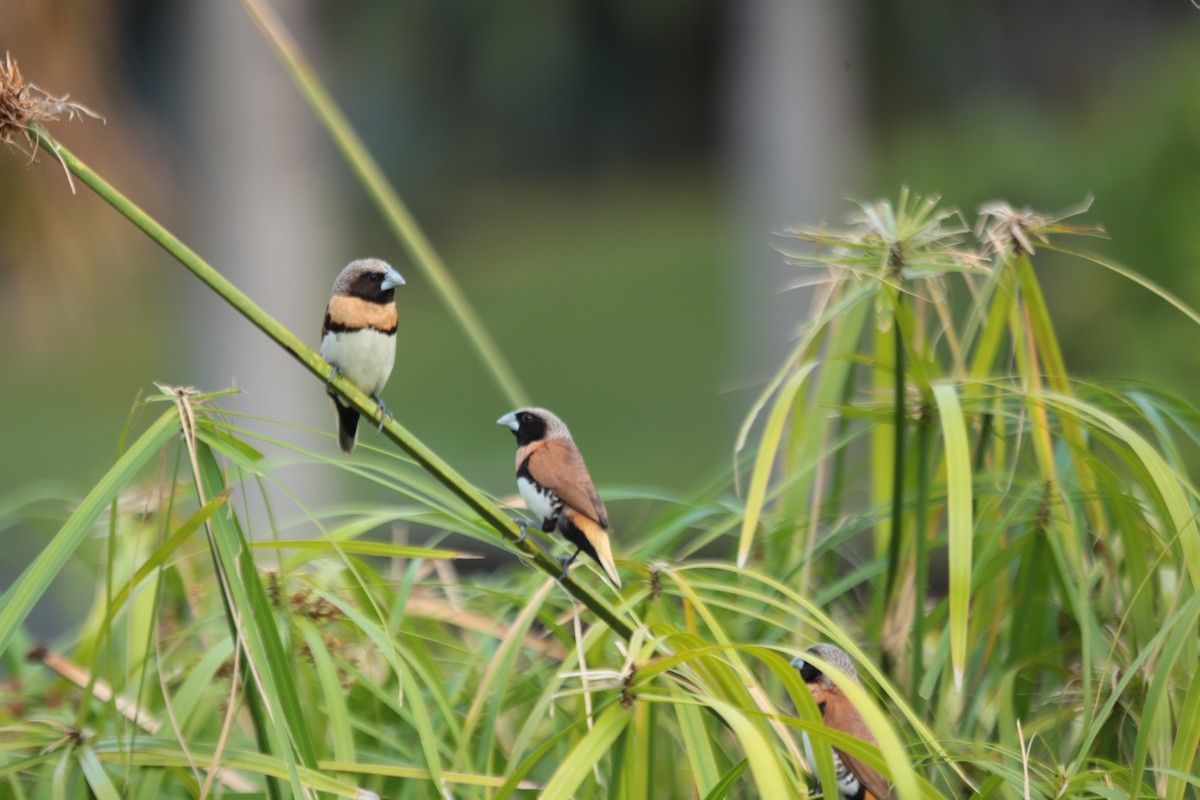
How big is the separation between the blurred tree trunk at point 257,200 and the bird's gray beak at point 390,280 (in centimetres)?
491

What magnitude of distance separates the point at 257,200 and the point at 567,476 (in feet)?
18.3

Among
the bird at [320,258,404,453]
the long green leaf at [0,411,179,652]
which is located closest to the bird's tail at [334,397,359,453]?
the bird at [320,258,404,453]

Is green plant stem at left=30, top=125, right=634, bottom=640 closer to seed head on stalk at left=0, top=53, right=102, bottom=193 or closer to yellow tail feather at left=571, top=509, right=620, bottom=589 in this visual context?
seed head on stalk at left=0, top=53, right=102, bottom=193

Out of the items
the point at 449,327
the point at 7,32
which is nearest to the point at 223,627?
the point at 7,32

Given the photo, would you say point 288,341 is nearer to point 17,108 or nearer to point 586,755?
point 17,108

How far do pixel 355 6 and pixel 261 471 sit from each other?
944 cm

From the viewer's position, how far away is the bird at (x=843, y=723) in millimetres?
1558

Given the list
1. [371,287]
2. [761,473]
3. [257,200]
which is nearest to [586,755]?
[761,473]

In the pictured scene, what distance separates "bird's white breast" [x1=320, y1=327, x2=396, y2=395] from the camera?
160cm

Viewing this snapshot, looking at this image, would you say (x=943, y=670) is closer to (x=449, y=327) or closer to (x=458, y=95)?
(x=458, y=95)

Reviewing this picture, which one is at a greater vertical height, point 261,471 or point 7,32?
point 7,32

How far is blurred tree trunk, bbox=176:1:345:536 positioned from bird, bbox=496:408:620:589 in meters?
4.91

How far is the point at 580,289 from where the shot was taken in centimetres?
2297

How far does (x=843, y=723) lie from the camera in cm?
175
